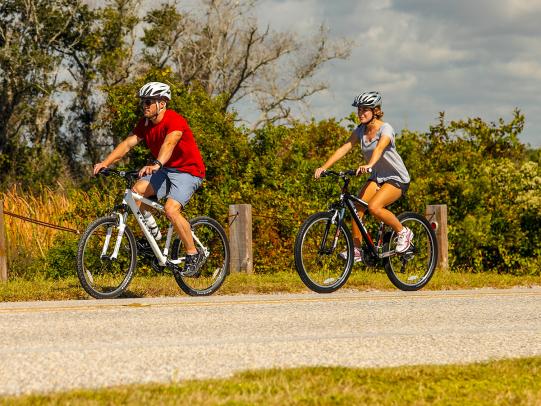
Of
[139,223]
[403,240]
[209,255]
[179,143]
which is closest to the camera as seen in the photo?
[179,143]

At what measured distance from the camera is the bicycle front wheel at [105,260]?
30.5 feet

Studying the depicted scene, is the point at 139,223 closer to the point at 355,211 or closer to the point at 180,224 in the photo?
the point at 180,224

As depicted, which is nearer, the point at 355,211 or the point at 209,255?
the point at 209,255

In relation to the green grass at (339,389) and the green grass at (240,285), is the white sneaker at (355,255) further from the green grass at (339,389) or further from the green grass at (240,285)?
the green grass at (339,389)

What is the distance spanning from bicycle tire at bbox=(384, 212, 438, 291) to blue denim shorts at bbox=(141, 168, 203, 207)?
2607 millimetres

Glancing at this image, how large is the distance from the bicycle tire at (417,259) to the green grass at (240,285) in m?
0.25

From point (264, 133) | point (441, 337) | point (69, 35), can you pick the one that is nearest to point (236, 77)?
point (69, 35)

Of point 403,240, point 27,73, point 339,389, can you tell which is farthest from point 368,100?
point 27,73

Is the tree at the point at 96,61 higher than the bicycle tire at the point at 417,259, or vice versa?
the tree at the point at 96,61

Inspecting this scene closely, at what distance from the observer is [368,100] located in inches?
407

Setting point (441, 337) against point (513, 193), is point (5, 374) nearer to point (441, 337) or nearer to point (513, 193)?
point (441, 337)

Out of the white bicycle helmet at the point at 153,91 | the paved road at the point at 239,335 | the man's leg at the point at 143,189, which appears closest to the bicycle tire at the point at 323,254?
the paved road at the point at 239,335

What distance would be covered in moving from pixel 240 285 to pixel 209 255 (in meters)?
1.04

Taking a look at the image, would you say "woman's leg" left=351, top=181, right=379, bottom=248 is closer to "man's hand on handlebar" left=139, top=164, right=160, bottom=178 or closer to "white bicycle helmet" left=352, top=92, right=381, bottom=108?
"white bicycle helmet" left=352, top=92, right=381, bottom=108
